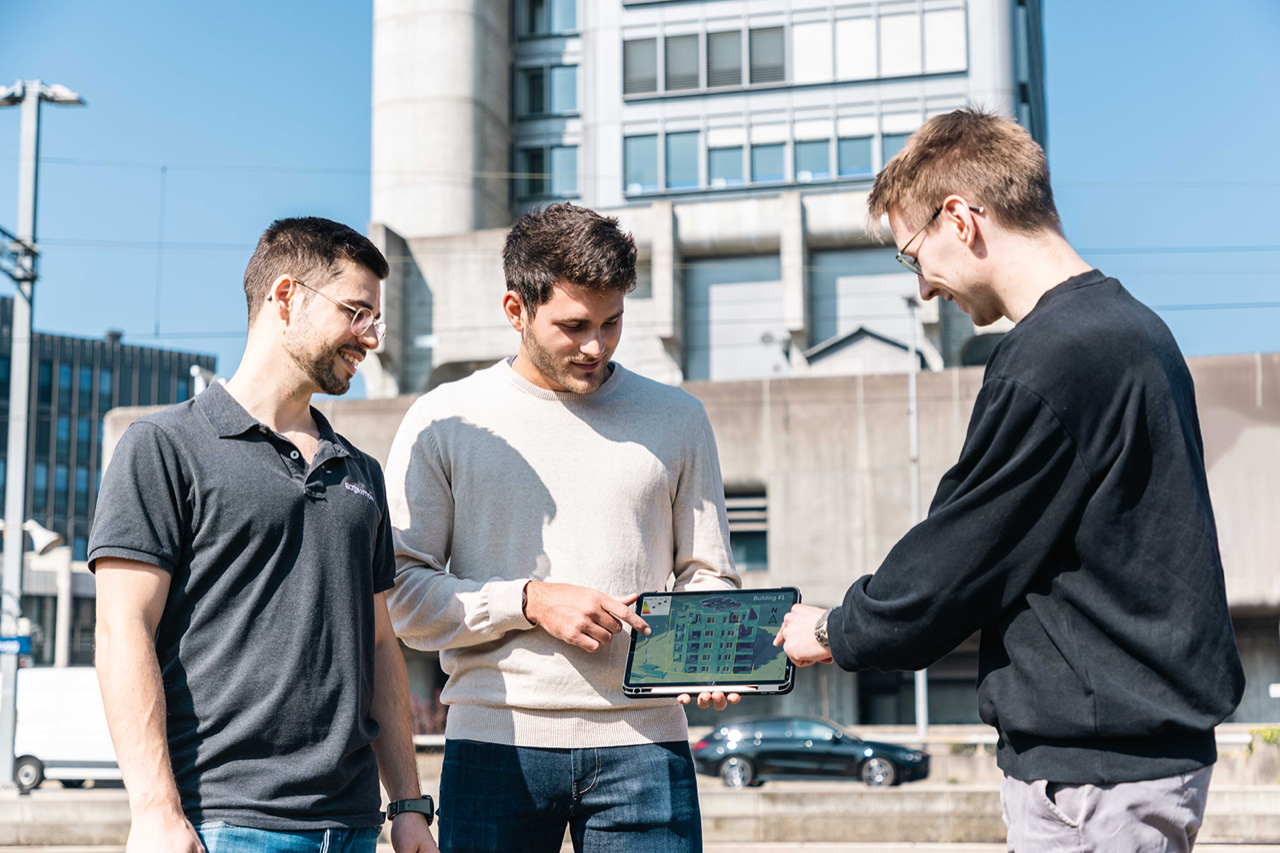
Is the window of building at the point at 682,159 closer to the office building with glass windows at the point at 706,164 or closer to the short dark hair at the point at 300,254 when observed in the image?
the office building with glass windows at the point at 706,164

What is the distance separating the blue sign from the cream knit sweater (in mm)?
18049

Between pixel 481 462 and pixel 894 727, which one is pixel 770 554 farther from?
pixel 481 462

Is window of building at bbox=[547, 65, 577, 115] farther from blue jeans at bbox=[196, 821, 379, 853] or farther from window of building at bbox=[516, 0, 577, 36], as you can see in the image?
blue jeans at bbox=[196, 821, 379, 853]

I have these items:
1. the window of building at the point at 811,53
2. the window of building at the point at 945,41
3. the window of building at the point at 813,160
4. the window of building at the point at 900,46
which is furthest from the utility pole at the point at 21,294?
the window of building at the point at 945,41

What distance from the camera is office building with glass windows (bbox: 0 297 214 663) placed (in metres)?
91.5

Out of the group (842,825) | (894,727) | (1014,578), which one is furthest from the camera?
(894,727)

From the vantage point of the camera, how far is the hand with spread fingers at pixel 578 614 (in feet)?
10.6

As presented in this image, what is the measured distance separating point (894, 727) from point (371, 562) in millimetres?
33188

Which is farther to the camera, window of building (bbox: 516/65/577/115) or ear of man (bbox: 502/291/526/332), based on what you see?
window of building (bbox: 516/65/577/115)

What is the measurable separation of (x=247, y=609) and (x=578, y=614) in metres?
0.85

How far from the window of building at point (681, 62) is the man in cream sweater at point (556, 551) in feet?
138

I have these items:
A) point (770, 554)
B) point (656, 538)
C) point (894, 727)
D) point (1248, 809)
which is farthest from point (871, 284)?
point (656, 538)

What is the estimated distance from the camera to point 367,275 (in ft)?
10.3

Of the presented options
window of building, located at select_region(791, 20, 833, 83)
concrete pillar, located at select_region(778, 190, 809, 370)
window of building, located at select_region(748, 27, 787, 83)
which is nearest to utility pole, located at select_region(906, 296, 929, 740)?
concrete pillar, located at select_region(778, 190, 809, 370)
